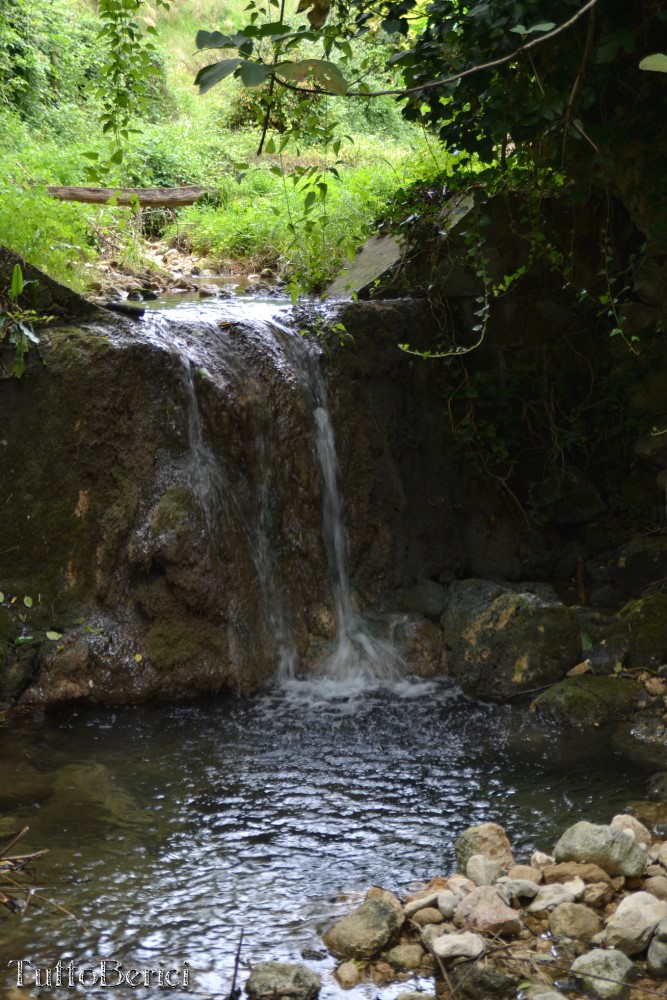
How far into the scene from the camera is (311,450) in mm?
5844

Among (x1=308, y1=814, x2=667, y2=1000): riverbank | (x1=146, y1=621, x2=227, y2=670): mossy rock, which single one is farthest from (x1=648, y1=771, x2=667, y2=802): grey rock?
(x1=146, y1=621, x2=227, y2=670): mossy rock

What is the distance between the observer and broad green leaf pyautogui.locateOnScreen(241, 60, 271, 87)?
172cm

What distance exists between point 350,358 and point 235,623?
1886 mm

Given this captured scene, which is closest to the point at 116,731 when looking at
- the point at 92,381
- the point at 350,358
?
the point at 92,381

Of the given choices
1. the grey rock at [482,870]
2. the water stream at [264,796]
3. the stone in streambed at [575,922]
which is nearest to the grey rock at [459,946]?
the water stream at [264,796]

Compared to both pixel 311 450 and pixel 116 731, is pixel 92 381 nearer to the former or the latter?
pixel 311 450

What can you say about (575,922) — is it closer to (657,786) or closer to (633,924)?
(633,924)

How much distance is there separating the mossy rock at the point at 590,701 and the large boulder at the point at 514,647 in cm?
20

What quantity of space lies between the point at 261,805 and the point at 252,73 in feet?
9.74

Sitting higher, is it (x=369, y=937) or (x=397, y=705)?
(x=397, y=705)

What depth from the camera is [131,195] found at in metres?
8.50

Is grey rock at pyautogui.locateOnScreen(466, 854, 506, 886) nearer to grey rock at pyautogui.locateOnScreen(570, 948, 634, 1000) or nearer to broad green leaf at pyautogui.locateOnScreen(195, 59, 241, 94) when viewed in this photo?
grey rock at pyautogui.locateOnScreen(570, 948, 634, 1000)

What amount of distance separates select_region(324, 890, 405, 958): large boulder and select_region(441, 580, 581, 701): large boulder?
2.20 metres

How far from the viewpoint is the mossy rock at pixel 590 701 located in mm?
4691
